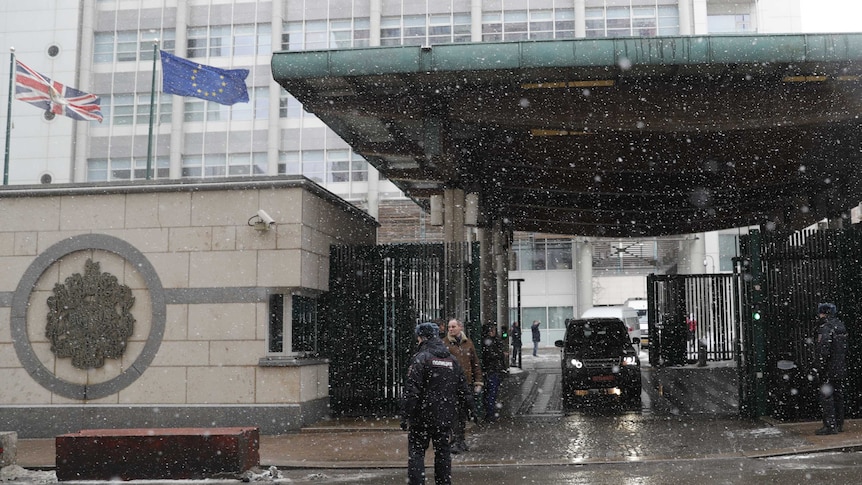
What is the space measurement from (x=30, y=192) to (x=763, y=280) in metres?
13.1

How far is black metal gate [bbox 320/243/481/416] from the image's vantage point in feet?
52.4

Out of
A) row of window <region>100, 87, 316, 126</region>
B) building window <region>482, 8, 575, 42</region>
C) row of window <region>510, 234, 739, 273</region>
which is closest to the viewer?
building window <region>482, 8, 575, 42</region>

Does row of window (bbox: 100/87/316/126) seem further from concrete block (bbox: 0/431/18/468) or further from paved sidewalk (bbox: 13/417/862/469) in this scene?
concrete block (bbox: 0/431/18/468)

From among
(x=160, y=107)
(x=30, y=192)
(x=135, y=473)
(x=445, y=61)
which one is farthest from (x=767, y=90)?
(x=160, y=107)

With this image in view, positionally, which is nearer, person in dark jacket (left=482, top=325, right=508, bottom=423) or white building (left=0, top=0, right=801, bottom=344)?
person in dark jacket (left=482, top=325, right=508, bottom=423)

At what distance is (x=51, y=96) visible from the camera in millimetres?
23750

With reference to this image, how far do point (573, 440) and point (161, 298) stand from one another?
7.49 meters

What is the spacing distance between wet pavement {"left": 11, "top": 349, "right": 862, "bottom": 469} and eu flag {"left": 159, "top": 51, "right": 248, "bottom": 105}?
9683 millimetres

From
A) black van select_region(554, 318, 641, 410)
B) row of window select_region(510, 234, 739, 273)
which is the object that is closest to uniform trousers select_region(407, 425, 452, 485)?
black van select_region(554, 318, 641, 410)

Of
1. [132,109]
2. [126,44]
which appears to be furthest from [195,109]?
[126,44]

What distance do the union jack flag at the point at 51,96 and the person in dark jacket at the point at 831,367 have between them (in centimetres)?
1982

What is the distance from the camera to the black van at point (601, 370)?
656 inches

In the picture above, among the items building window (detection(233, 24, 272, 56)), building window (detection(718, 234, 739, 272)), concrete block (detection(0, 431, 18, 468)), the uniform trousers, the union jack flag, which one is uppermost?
building window (detection(233, 24, 272, 56))

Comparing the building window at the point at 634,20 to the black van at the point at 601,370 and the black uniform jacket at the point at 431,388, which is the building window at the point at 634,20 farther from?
the black uniform jacket at the point at 431,388
